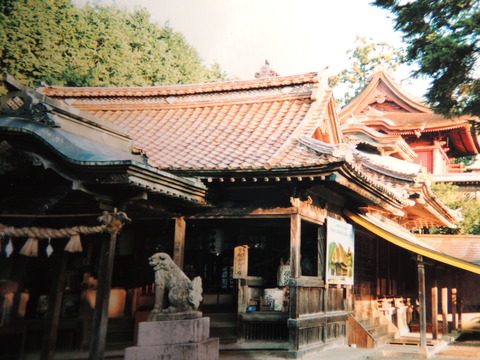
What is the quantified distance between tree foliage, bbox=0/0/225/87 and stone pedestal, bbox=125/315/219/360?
2448cm

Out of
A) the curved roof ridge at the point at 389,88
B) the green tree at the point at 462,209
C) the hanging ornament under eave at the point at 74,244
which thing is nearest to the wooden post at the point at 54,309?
the hanging ornament under eave at the point at 74,244

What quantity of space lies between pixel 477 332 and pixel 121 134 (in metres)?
15.7

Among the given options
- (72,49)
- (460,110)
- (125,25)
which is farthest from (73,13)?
(460,110)

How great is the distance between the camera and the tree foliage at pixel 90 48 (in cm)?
2847

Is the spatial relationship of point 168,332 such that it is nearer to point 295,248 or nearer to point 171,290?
point 171,290

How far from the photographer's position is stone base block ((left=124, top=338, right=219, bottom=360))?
23.2 feet

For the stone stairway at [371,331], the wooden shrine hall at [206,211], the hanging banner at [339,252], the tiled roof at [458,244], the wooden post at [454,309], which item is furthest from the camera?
the wooden post at [454,309]

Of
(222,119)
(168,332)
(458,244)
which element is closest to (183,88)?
(222,119)

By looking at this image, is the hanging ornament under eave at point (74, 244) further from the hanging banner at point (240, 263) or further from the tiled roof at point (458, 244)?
the tiled roof at point (458, 244)

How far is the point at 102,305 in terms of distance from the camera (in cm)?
759

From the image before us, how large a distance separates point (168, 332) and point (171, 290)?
2.28 feet

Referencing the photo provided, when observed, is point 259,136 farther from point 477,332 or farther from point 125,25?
point 125,25

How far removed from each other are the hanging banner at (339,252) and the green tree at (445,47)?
3.68 metres

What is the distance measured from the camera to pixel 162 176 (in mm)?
8227
